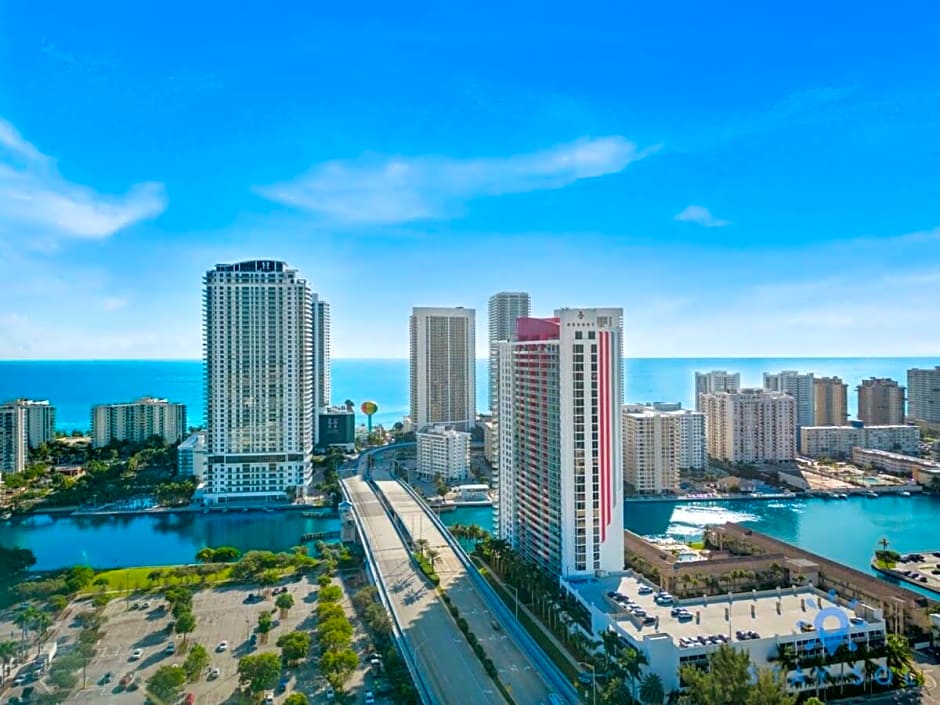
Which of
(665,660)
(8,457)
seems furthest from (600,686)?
(8,457)

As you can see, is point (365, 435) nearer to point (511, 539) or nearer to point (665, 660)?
point (511, 539)

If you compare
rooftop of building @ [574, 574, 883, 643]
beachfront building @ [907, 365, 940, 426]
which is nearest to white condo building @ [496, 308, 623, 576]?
rooftop of building @ [574, 574, 883, 643]

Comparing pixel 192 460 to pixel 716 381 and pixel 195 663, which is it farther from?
pixel 716 381

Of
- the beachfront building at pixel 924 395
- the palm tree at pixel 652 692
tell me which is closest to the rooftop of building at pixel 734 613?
the palm tree at pixel 652 692

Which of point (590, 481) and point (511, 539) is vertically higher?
point (590, 481)

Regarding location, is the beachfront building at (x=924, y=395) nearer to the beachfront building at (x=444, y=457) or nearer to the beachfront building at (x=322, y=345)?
the beachfront building at (x=444, y=457)

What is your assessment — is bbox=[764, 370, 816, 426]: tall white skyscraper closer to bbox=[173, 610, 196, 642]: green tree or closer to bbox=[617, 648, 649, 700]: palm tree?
bbox=[617, 648, 649, 700]: palm tree
